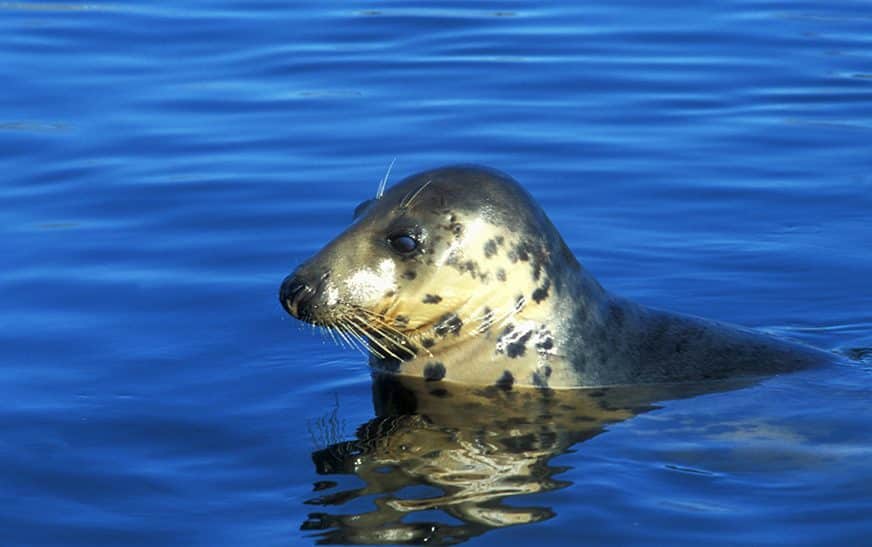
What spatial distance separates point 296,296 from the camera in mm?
8969

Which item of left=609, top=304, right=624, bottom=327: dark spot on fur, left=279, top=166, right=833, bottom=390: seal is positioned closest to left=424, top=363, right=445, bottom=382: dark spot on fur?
left=279, top=166, right=833, bottom=390: seal

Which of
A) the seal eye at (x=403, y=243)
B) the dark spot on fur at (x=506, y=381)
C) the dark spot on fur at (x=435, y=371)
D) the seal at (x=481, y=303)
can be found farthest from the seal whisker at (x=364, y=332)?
the dark spot on fur at (x=506, y=381)

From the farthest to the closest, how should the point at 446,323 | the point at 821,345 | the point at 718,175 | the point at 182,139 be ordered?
1. the point at 182,139
2. the point at 718,175
3. the point at 821,345
4. the point at 446,323

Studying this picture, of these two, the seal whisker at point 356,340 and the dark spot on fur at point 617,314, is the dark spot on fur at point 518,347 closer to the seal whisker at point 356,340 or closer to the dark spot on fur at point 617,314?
the dark spot on fur at point 617,314

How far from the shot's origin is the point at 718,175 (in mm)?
13758

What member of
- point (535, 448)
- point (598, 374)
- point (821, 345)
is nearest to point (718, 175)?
point (821, 345)

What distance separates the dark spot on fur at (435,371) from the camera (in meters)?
9.37

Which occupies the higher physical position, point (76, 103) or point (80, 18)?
point (80, 18)

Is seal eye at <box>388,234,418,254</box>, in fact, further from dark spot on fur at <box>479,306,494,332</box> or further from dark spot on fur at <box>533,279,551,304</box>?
dark spot on fur at <box>533,279,551,304</box>

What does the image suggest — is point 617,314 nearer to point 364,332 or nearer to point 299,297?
point 364,332

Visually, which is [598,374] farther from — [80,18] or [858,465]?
[80,18]

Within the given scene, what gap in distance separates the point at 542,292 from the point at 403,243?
688 mm

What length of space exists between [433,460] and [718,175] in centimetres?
584

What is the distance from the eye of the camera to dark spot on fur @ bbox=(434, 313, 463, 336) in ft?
30.3
